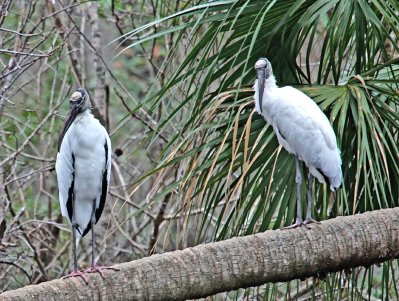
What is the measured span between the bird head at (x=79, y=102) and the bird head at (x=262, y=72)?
676mm

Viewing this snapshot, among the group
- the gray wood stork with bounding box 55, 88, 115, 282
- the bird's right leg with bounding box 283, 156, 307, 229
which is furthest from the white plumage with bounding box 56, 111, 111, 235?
the bird's right leg with bounding box 283, 156, 307, 229

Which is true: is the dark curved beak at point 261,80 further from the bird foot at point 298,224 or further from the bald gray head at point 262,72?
the bird foot at point 298,224

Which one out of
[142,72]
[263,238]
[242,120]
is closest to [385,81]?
[242,120]

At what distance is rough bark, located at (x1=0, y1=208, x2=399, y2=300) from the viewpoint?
2.60 m

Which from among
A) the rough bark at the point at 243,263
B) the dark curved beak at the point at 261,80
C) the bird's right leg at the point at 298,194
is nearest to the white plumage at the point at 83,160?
the dark curved beak at the point at 261,80

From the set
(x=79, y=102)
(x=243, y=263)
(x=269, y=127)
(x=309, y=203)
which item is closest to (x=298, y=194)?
(x=309, y=203)

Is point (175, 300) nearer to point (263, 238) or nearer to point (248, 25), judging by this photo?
point (263, 238)

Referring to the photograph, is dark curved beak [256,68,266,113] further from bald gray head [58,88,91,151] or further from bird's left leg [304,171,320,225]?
bald gray head [58,88,91,151]

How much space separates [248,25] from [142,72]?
12.3ft

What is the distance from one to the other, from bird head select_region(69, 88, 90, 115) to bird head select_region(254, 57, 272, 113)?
0.68 m

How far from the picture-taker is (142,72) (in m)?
7.59

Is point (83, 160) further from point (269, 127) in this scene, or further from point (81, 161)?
point (269, 127)

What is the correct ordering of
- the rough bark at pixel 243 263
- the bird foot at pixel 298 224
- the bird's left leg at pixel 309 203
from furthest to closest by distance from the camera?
the bird's left leg at pixel 309 203 < the bird foot at pixel 298 224 < the rough bark at pixel 243 263

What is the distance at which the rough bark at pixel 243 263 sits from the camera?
260cm
